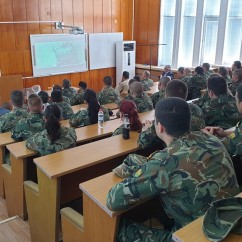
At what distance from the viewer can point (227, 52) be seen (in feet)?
26.9

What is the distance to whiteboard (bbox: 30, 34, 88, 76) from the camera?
7.74 metres

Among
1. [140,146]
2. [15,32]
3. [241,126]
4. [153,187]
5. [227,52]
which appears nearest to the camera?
[153,187]

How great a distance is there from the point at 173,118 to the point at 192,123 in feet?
4.29

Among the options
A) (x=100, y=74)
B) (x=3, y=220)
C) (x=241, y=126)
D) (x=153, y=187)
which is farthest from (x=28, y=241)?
(x=100, y=74)

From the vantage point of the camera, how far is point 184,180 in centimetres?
154

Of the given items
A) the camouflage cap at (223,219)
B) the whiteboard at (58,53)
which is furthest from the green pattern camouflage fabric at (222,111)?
Result: the whiteboard at (58,53)

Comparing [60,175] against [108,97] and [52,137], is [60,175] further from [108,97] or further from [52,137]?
[108,97]

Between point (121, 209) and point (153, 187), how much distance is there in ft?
0.88

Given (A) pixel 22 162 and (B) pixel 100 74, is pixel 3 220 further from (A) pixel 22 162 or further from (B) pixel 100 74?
(B) pixel 100 74

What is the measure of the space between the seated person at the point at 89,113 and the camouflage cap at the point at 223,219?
8.12 feet

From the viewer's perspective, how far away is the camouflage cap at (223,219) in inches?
52.6

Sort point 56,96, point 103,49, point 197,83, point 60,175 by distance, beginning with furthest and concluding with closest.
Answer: point 103,49 → point 197,83 → point 56,96 → point 60,175

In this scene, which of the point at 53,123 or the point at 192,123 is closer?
the point at 53,123

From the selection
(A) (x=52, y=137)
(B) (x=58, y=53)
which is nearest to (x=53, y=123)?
(A) (x=52, y=137)
